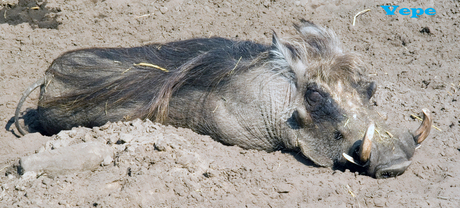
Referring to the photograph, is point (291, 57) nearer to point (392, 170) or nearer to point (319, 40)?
point (319, 40)

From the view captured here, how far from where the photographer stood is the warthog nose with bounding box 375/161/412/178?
3.80 metres

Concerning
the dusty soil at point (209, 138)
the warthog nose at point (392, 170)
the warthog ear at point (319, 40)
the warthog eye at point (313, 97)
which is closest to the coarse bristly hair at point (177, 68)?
the warthog ear at point (319, 40)

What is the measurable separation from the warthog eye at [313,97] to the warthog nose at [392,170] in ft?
2.63

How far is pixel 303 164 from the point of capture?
4219 mm

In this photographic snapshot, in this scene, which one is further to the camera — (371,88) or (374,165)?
(371,88)

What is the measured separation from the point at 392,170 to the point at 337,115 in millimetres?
648

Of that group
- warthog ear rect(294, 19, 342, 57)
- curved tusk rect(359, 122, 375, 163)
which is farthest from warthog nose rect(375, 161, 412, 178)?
warthog ear rect(294, 19, 342, 57)

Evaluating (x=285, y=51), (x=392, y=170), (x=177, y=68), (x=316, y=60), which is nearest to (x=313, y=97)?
(x=316, y=60)

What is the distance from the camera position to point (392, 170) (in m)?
3.81

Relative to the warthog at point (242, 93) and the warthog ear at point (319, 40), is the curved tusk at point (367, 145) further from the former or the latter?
the warthog ear at point (319, 40)

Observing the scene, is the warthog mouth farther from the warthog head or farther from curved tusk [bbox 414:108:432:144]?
curved tusk [bbox 414:108:432:144]

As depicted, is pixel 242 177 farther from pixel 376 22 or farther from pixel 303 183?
pixel 376 22

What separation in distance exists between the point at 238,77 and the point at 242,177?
1.10m

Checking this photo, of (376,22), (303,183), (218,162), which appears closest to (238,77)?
(218,162)
